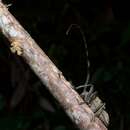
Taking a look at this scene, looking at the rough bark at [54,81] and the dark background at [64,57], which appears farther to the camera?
the dark background at [64,57]

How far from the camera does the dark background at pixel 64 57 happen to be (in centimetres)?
270

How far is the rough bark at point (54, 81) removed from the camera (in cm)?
153

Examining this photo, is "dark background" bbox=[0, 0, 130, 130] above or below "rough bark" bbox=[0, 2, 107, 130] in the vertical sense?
below

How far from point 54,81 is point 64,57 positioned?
4.51 feet

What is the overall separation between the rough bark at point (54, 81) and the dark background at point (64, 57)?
1.12 m

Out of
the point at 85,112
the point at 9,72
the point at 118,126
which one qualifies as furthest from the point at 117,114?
the point at 85,112

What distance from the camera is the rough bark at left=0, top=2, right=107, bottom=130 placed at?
1530mm

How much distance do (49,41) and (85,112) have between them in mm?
1399

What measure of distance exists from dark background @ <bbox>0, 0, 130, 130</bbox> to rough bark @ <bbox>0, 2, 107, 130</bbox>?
1.12 meters

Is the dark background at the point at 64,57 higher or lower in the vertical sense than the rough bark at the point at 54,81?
lower

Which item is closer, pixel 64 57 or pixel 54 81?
pixel 54 81

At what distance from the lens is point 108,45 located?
303 centimetres

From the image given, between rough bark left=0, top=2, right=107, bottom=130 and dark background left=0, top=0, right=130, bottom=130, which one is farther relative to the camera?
dark background left=0, top=0, right=130, bottom=130

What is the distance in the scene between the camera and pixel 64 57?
9.53 feet
